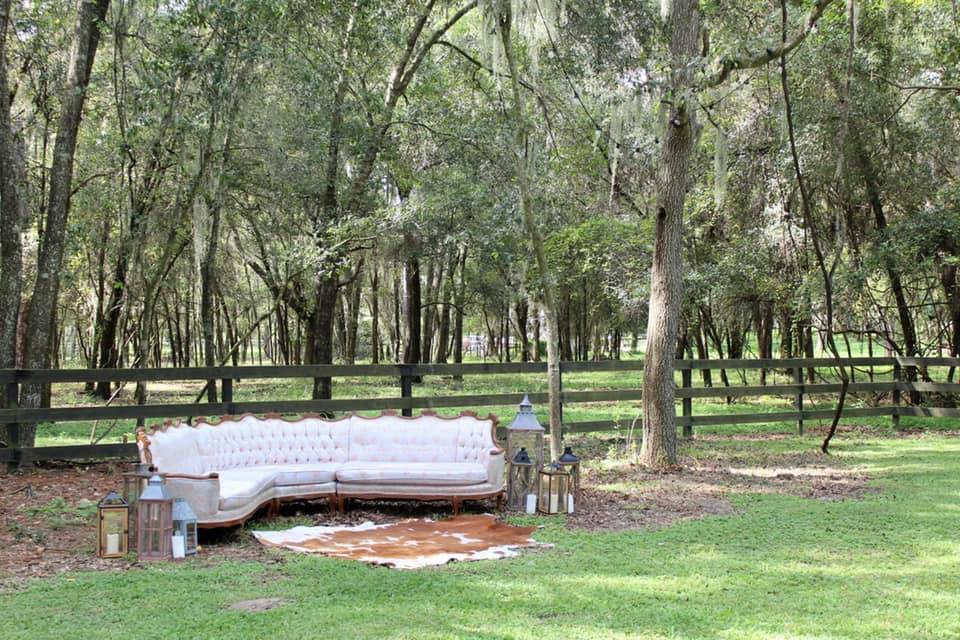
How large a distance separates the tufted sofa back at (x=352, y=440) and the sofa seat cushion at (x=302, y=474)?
254 millimetres

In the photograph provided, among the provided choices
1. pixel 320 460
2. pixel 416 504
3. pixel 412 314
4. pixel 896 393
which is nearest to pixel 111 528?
pixel 320 460

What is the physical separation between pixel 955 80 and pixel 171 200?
12.0 meters

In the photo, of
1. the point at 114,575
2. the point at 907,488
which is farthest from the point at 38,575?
the point at 907,488

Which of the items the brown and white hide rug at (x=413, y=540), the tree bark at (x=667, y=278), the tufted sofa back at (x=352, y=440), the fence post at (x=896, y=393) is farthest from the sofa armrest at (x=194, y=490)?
the fence post at (x=896, y=393)

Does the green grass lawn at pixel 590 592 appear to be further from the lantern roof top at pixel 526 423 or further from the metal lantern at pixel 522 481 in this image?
the lantern roof top at pixel 526 423

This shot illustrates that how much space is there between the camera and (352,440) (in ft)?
22.5

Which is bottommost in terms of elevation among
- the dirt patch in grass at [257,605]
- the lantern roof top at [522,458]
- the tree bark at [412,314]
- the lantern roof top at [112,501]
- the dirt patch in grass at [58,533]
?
the dirt patch in grass at [257,605]

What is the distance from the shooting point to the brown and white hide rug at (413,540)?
4.92m

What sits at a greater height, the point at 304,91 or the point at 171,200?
the point at 304,91

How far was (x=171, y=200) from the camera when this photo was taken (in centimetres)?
1277

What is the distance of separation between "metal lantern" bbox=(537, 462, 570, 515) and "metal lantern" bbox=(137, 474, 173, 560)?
283cm

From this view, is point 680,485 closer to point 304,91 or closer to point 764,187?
point 304,91

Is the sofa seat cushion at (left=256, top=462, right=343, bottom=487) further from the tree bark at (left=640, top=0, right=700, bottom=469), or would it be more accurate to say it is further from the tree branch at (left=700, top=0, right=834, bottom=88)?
the tree branch at (left=700, top=0, right=834, bottom=88)

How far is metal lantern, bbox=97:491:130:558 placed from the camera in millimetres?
4848
